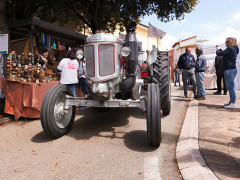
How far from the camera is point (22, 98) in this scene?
484 cm

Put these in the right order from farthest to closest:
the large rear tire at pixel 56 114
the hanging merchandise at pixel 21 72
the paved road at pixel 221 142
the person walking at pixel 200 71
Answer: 1. the person walking at pixel 200 71
2. the hanging merchandise at pixel 21 72
3. the large rear tire at pixel 56 114
4. the paved road at pixel 221 142

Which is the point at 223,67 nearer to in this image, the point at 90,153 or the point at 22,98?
the point at 90,153

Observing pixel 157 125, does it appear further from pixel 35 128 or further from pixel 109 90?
pixel 35 128

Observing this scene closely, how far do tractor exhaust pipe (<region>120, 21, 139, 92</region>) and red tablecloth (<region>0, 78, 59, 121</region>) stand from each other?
8.23 feet

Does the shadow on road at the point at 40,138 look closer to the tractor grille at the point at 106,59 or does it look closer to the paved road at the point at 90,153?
the paved road at the point at 90,153

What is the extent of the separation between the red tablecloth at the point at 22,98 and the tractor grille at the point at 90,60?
2120mm

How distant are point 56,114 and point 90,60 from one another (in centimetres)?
111

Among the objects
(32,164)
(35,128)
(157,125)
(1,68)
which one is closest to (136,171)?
(157,125)

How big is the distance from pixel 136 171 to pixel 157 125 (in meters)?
0.74

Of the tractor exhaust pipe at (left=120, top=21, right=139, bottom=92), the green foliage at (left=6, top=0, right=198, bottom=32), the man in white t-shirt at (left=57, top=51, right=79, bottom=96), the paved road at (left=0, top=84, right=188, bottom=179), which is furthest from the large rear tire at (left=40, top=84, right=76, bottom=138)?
the green foliage at (left=6, top=0, right=198, bottom=32)

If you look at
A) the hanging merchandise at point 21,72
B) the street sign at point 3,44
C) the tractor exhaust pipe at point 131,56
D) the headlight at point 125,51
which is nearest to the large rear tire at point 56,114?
the tractor exhaust pipe at point 131,56

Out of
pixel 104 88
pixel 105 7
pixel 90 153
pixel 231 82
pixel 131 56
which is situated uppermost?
pixel 105 7

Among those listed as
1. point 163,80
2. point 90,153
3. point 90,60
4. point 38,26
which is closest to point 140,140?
point 90,153

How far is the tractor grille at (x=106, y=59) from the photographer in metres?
3.24
